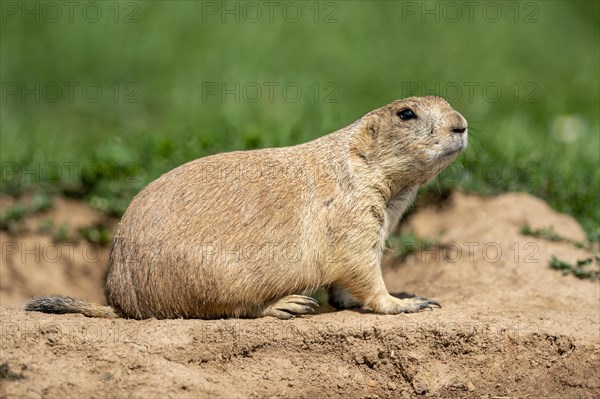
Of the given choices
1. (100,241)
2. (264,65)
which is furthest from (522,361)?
(264,65)

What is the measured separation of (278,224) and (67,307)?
1367mm

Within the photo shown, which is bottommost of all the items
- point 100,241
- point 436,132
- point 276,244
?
point 100,241

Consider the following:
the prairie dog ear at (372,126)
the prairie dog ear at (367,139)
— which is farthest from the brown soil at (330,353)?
the prairie dog ear at (372,126)

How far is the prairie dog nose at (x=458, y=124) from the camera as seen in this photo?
548cm

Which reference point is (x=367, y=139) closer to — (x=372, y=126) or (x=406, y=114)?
(x=372, y=126)

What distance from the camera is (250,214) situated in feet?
17.0

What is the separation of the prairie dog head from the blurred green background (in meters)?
1.82

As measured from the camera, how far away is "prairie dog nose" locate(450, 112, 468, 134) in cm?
548

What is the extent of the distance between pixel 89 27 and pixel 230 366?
26.5 feet

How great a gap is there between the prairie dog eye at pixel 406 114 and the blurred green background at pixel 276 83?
1854 mm

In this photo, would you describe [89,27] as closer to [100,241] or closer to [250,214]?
[100,241]

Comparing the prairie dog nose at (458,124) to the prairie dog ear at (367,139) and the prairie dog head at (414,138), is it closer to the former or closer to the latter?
the prairie dog head at (414,138)

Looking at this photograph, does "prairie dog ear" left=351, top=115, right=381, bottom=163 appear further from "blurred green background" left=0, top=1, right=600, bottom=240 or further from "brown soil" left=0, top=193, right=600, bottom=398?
"blurred green background" left=0, top=1, right=600, bottom=240

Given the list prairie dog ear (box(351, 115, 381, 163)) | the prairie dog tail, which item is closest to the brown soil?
the prairie dog tail
